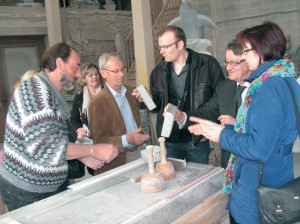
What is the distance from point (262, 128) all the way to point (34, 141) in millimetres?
1085

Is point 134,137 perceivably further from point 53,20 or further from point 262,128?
point 53,20

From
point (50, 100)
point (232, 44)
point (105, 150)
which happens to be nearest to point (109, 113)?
point (105, 150)

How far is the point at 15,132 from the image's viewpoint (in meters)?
1.72

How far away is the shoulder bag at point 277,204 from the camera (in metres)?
1.37

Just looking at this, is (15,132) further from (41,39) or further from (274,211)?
(41,39)

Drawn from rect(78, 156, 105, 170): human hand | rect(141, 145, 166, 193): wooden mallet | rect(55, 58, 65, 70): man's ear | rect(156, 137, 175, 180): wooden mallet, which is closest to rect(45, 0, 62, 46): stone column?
rect(55, 58, 65, 70): man's ear

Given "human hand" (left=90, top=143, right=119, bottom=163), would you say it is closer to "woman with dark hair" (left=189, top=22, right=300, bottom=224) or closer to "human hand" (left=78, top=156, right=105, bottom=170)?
"human hand" (left=78, top=156, right=105, bottom=170)

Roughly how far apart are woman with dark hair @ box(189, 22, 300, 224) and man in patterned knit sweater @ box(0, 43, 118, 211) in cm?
75

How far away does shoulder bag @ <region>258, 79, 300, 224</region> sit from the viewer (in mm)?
1374

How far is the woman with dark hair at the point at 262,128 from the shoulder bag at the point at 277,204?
0.12 ft

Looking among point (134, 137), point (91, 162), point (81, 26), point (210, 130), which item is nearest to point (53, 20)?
point (81, 26)

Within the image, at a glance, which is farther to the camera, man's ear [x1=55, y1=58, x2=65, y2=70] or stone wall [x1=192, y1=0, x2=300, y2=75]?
stone wall [x1=192, y1=0, x2=300, y2=75]

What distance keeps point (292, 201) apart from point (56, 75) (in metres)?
1.39

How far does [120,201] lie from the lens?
1569 millimetres
